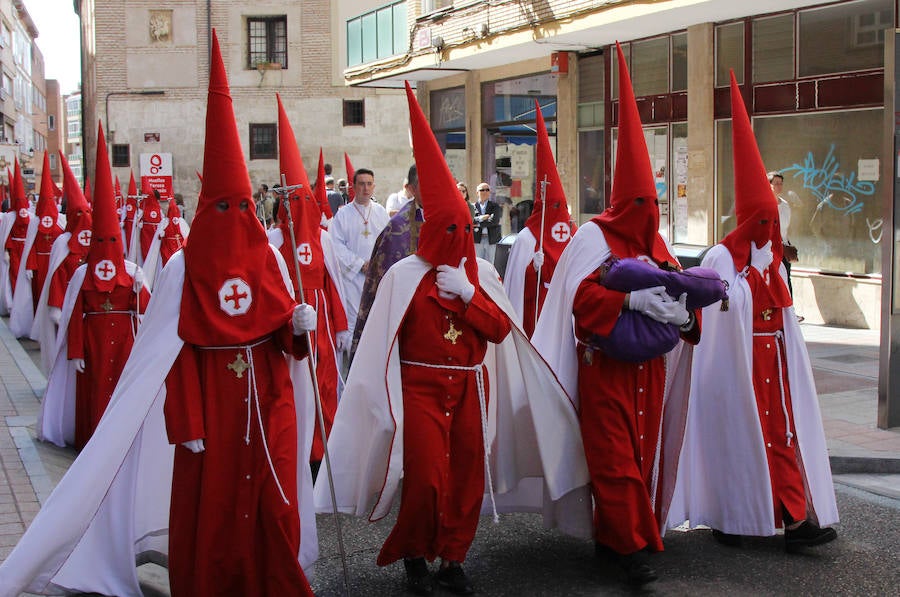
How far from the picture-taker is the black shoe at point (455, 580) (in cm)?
550

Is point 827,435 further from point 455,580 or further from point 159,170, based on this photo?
point 159,170

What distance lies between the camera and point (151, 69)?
3866 cm

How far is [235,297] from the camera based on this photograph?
516cm

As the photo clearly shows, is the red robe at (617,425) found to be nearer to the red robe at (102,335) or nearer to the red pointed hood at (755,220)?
the red pointed hood at (755,220)

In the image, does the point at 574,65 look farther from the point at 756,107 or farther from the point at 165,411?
the point at 165,411

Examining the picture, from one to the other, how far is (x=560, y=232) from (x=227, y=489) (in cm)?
513


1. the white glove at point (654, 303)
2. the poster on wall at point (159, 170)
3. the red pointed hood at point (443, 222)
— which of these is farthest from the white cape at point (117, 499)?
the poster on wall at point (159, 170)

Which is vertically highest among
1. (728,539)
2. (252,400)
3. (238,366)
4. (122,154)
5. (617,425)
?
(122,154)

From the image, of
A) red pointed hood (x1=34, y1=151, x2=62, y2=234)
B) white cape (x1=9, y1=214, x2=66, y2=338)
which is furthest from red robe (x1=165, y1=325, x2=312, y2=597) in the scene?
white cape (x1=9, y1=214, x2=66, y2=338)

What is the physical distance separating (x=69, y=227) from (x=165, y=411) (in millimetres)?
6384

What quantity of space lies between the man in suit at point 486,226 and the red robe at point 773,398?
1075cm

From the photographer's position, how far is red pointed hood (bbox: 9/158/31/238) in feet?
60.0

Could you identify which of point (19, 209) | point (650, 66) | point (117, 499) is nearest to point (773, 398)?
point (117, 499)

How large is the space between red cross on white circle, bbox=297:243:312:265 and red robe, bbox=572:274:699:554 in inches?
127
